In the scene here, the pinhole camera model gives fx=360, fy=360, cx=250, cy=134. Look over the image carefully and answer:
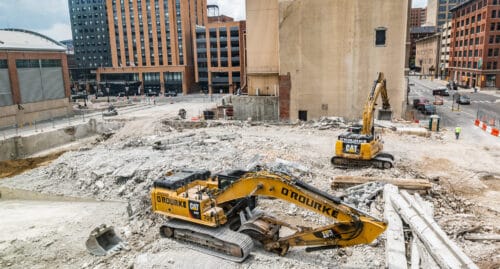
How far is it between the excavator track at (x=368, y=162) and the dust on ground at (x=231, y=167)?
46 cm

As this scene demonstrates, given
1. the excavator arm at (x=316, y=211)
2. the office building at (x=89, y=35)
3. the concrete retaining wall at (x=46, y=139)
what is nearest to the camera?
the excavator arm at (x=316, y=211)

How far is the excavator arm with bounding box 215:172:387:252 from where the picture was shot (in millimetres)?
8898

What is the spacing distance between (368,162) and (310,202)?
10.6 metres

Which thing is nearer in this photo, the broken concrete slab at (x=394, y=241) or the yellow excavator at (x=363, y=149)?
the broken concrete slab at (x=394, y=241)

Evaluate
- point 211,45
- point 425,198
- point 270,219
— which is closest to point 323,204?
point 270,219

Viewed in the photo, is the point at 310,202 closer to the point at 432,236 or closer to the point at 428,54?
the point at 432,236

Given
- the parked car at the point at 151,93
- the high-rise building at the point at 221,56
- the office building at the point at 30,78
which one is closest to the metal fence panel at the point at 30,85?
the office building at the point at 30,78

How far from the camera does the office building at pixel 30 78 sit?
135 feet

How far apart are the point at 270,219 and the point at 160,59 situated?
75.4 metres

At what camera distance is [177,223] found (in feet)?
38.3

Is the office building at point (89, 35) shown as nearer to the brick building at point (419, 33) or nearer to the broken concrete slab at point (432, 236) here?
the broken concrete slab at point (432, 236)

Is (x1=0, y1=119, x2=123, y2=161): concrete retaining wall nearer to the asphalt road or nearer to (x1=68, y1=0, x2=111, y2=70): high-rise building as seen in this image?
the asphalt road

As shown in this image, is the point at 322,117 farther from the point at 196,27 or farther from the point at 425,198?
the point at 196,27

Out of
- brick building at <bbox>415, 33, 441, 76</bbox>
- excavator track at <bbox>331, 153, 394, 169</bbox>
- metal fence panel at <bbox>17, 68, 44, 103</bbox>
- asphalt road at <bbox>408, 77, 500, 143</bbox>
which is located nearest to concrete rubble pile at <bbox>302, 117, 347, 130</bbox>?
asphalt road at <bbox>408, 77, 500, 143</bbox>
